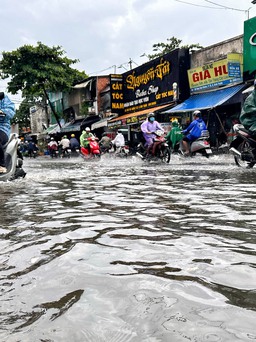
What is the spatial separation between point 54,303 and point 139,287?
351 mm

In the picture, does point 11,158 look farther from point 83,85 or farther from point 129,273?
point 83,85

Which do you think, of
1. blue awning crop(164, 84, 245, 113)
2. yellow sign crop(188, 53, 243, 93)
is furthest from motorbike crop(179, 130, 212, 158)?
yellow sign crop(188, 53, 243, 93)

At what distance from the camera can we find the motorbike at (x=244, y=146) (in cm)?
743

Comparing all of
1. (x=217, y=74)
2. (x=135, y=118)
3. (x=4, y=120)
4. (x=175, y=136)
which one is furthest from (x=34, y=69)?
(x=4, y=120)

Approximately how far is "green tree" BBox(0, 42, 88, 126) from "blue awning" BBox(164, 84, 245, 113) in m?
15.6

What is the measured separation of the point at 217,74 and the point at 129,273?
51.6 ft

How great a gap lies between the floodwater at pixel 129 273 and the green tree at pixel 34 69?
28.9 metres

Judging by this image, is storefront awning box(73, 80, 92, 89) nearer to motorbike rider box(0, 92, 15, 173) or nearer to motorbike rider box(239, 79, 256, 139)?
motorbike rider box(239, 79, 256, 139)

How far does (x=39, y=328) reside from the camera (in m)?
1.22

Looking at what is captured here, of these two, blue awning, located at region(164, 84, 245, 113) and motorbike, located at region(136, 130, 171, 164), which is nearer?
motorbike, located at region(136, 130, 171, 164)

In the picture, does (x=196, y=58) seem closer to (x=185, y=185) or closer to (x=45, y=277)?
(x=185, y=185)

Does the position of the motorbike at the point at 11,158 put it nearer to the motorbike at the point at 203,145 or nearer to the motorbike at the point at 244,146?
the motorbike at the point at 244,146

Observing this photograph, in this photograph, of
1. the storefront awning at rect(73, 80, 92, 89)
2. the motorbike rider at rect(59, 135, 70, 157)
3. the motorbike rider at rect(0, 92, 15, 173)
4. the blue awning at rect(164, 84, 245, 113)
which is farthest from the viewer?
the storefront awning at rect(73, 80, 92, 89)

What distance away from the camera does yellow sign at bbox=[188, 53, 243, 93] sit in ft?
49.9
